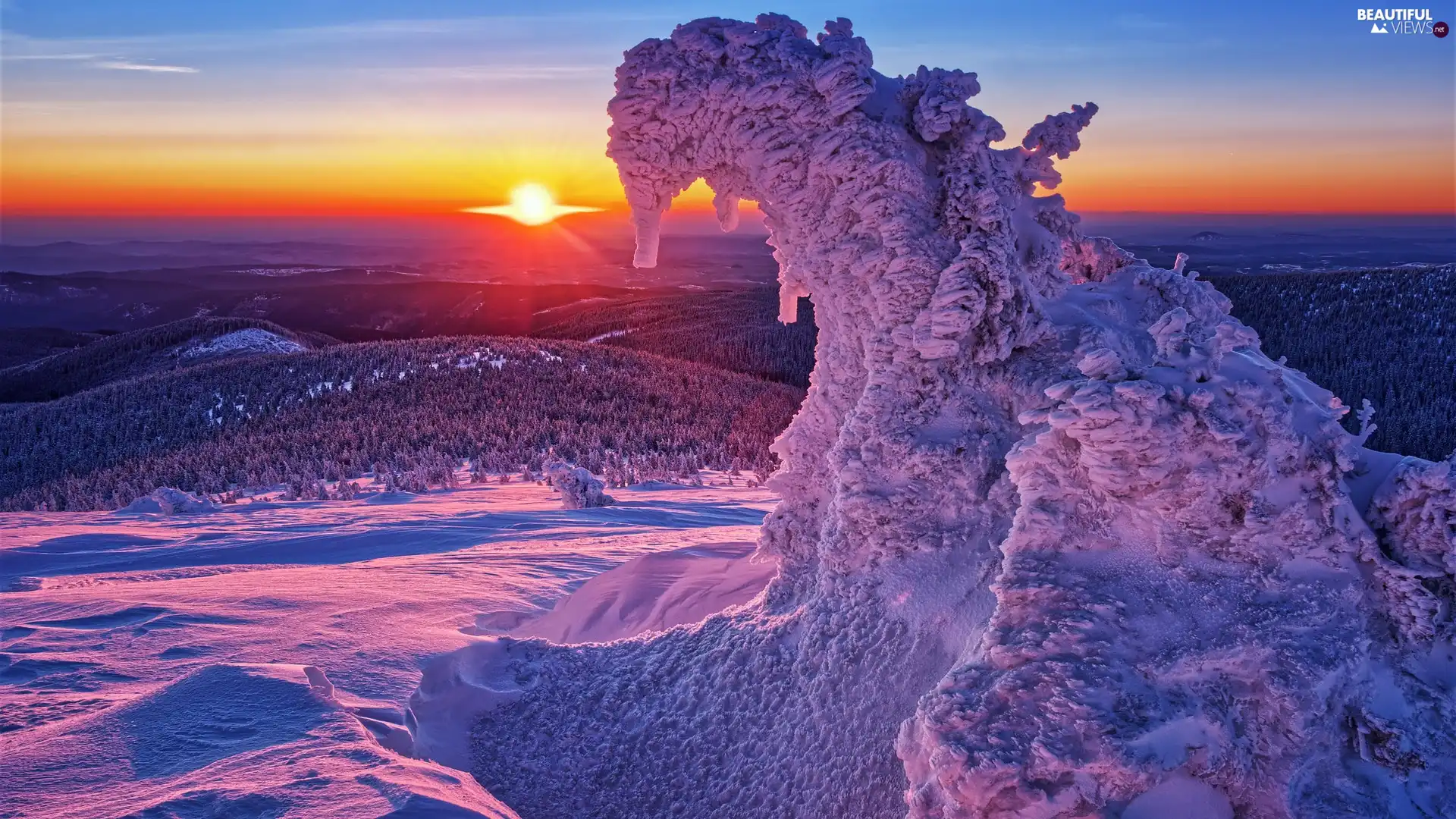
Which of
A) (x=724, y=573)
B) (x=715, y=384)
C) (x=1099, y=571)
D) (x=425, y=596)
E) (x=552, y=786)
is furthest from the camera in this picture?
(x=715, y=384)

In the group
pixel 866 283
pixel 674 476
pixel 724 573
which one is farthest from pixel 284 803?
pixel 674 476

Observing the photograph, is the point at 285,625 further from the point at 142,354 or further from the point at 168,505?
the point at 142,354

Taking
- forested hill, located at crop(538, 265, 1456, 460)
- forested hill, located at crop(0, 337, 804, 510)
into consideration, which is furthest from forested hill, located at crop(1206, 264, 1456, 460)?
forested hill, located at crop(0, 337, 804, 510)

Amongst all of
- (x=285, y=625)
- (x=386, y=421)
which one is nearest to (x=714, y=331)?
(x=386, y=421)

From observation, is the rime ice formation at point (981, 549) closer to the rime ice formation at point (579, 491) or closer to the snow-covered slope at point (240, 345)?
the rime ice formation at point (579, 491)

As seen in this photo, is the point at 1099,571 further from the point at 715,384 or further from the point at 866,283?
the point at 715,384

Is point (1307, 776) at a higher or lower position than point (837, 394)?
lower

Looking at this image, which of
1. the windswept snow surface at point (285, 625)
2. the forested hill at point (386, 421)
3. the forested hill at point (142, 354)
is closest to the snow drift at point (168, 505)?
the windswept snow surface at point (285, 625)
